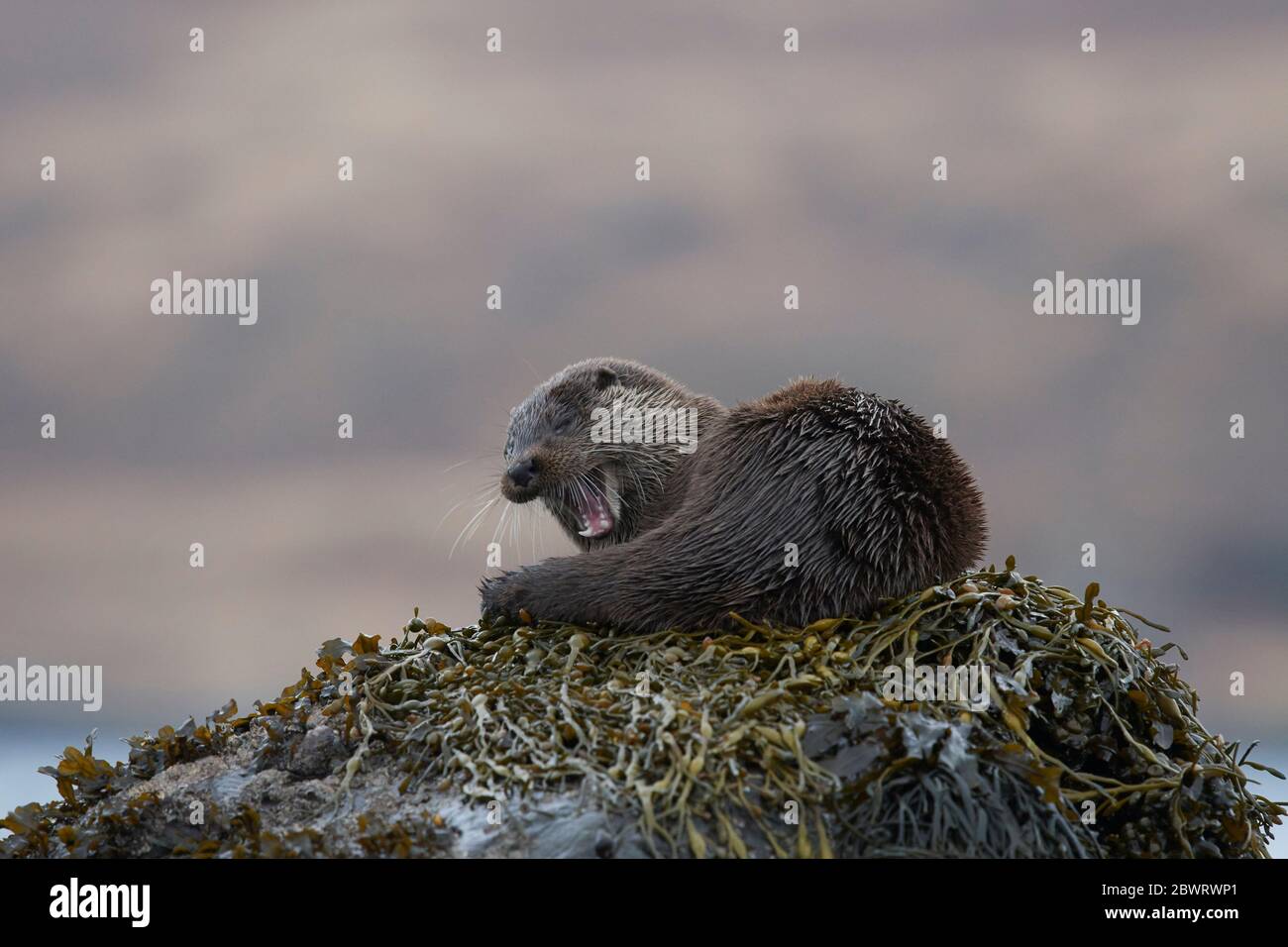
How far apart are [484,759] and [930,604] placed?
1626 mm

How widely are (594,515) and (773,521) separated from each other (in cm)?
92

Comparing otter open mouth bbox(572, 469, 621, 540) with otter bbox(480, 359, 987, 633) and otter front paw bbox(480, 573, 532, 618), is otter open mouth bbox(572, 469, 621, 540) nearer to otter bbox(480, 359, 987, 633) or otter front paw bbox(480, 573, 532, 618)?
otter bbox(480, 359, 987, 633)

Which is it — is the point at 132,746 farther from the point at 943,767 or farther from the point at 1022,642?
the point at 1022,642

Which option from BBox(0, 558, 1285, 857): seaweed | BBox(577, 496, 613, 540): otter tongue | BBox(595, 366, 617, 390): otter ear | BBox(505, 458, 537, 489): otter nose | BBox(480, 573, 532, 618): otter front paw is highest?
BBox(595, 366, 617, 390): otter ear

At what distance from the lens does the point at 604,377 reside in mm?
4781

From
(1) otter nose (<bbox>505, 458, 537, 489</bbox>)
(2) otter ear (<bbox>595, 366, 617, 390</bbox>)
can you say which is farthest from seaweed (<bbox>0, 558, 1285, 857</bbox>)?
(2) otter ear (<bbox>595, 366, 617, 390</bbox>)

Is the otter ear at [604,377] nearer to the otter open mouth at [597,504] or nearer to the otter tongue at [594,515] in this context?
the otter open mouth at [597,504]

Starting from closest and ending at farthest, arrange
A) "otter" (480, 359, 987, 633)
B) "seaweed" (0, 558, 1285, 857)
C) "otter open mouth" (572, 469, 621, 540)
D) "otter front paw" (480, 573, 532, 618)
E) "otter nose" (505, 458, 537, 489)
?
"seaweed" (0, 558, 1285, 857) → "otter" (480, 359, 987, 633) → "otter front paw" (480, 573, 532, 618) → "otter nose" (505, 458, 537, 489) → "otter open mouth" (572, 469, 621, 540)

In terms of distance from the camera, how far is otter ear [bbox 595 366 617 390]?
4.76 metres

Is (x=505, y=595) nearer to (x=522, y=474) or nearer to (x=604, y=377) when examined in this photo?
(x=522, y=474)
